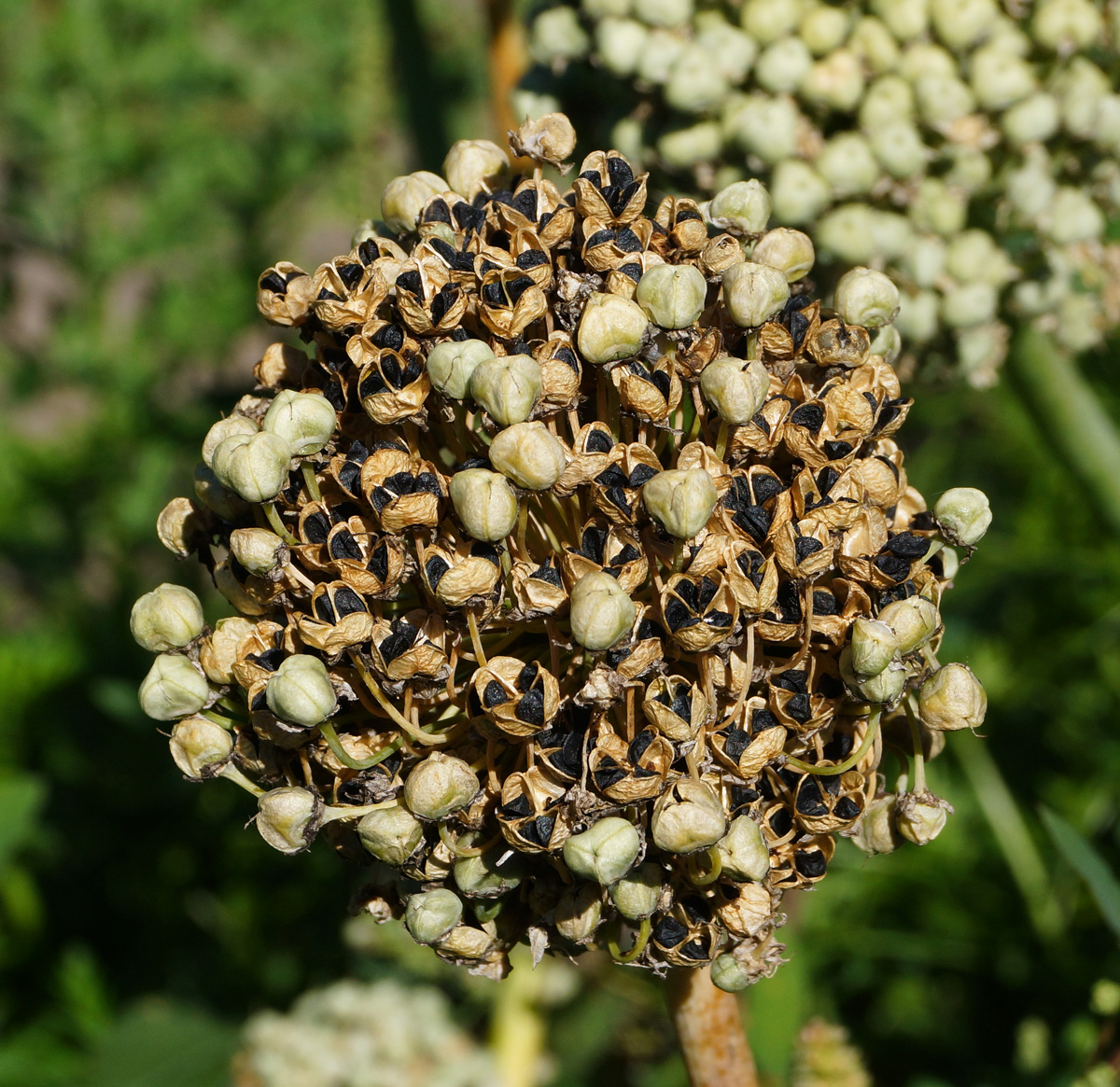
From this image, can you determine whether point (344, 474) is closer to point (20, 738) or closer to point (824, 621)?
point (824, 621)

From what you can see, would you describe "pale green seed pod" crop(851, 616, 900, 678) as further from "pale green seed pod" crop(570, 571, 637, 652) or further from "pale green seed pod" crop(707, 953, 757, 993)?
"pale green seed pod" crop(707, 953, 757, 993)

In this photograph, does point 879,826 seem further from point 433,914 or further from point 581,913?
point 433,914

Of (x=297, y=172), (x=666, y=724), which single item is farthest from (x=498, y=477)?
(x=297, y=172)

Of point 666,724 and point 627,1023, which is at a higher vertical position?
point 666,724

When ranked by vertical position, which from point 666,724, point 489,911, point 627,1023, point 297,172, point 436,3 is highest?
point 436,3

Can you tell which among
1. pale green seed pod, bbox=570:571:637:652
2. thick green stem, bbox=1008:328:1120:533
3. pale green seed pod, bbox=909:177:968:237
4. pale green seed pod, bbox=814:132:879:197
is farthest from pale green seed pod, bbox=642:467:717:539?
thick green stem, bbox=1008:328:1120:533

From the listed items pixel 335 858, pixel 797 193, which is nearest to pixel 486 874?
pixel 797 193

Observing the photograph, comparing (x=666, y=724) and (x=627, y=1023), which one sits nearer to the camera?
(x=666, y=724)

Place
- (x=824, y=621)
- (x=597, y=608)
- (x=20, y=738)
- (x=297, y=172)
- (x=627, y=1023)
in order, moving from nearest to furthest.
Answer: (x=597, y=608)
(x=824, y=621)
(x=627, y=1023)
(x=20, y=738)
(x=297, y=172)
